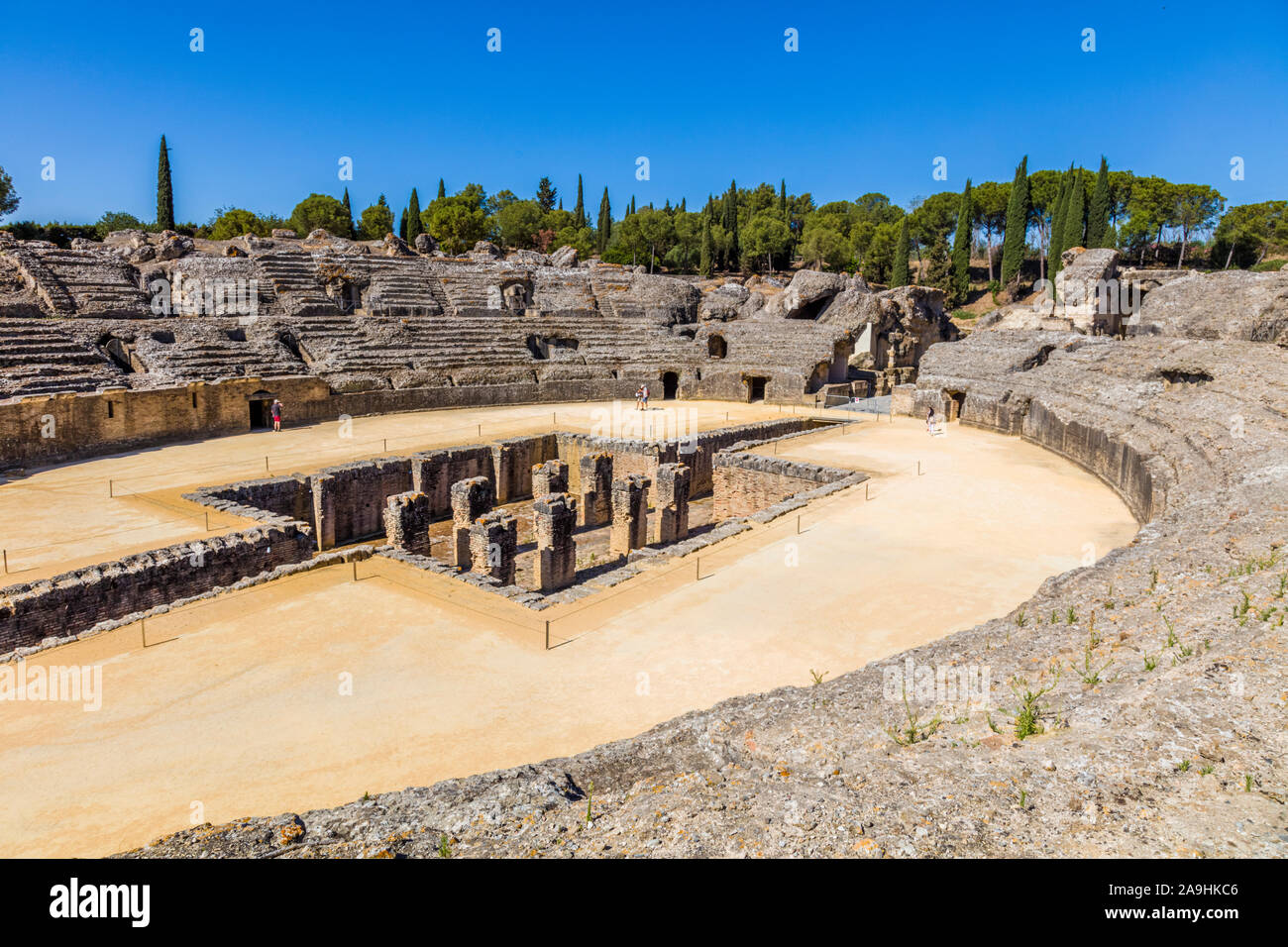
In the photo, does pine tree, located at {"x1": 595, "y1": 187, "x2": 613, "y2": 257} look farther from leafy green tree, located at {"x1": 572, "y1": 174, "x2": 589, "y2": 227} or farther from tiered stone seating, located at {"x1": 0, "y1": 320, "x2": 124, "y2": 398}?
tiered stone seating, located at {"x1": 0, "y1": 320, "x2": 124, "y2": 398}

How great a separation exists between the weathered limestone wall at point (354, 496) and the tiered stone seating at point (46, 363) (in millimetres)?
8119

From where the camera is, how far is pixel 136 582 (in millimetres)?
10000

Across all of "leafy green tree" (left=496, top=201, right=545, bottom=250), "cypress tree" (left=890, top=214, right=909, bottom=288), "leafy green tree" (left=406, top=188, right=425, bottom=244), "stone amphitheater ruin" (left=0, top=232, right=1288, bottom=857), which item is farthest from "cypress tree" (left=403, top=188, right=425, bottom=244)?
"cypress tree" (left=890, top=214, right=909, bottom=288)

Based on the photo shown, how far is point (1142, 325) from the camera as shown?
2628 cm

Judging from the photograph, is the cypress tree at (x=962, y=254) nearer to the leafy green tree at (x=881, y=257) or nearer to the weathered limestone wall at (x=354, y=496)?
the leafy green tree at (x=881, y=257)

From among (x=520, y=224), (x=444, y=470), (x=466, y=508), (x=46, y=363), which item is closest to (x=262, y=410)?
(x=46, y=363)

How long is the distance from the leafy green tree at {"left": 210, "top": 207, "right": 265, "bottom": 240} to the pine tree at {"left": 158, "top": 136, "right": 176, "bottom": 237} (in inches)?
137

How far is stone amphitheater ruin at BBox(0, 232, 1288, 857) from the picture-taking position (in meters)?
3.91

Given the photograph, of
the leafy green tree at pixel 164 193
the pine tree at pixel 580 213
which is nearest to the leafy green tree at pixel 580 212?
the pine tree at pixel 580 213

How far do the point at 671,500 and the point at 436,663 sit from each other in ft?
25.7

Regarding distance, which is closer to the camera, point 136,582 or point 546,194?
point 136,582

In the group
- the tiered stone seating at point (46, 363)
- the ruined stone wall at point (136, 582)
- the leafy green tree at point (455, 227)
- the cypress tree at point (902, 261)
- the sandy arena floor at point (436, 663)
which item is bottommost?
the sandy arena floor at point (436, 663)

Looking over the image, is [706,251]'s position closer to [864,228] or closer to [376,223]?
[864,228]

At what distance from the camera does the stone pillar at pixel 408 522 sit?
42.0 feet
